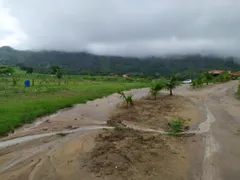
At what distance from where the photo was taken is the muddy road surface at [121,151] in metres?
7.32

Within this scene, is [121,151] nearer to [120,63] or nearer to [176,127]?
[176,127]

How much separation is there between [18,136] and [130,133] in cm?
624

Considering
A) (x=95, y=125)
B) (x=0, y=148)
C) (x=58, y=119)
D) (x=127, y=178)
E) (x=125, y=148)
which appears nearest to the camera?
(x=127, y=178)

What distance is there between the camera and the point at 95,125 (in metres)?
14.1

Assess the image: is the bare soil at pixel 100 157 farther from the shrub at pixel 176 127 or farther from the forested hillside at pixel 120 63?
the forested hillside at pixel 120 63

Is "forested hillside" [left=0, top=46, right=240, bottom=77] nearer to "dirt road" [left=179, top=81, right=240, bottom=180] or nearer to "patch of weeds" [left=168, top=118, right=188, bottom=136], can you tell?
"patch of weeds" [left=168, top=118, right=188, bottom=136]

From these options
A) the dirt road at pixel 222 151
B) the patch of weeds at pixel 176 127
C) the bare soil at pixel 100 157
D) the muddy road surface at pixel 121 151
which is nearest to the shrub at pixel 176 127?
the patch of weeds at pixel 176 127

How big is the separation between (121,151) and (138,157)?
2.79 feet

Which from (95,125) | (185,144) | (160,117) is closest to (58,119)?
(95,125)

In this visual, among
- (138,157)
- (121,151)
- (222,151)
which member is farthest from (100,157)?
(222,151)

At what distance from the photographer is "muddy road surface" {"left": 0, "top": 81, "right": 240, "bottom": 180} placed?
7.32 metres

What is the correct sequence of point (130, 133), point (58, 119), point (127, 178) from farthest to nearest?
point (58, 119)
point (130, 133)
point (127, 178)

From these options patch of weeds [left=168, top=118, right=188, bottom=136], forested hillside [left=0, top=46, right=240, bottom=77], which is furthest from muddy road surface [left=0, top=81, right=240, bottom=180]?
forested hillside [left=0, top=46, right=240, bottom=77]

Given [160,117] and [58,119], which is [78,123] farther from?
[160,117]
